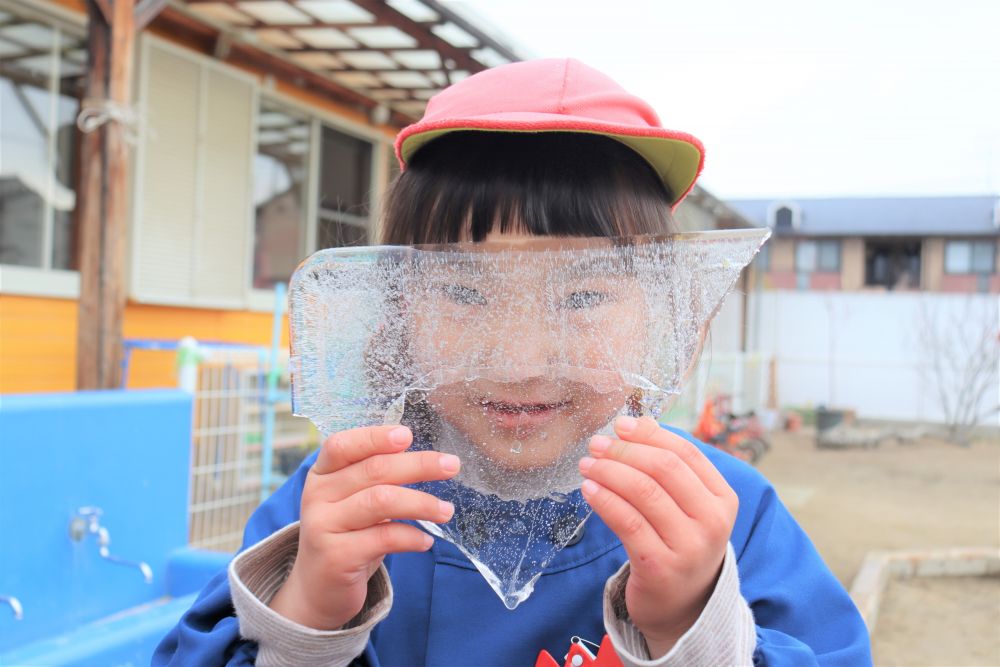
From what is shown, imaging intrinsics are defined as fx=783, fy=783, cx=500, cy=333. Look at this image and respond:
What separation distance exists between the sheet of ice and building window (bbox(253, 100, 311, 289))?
5.75 metres

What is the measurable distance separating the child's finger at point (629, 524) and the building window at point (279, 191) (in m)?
6.04

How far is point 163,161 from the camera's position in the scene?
5.34 m

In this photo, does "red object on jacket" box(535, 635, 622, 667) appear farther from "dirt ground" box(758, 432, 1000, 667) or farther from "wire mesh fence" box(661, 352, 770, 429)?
"wire mesh fence" box(661, 352, 770, 429)

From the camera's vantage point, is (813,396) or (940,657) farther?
(813,396)

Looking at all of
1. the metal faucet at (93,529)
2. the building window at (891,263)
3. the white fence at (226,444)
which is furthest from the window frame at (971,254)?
the metal faucet at (93,529)

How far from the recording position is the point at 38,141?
4.67 meters

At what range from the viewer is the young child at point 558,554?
87 centimetres

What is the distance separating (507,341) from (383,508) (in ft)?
0.84

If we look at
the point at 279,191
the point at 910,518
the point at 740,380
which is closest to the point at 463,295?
the point at 279,191

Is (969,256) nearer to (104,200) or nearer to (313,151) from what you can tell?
(313,151)

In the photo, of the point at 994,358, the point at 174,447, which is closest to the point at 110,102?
the point at 174,447

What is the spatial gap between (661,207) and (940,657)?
360 centimetres

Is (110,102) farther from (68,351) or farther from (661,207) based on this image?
(661,207)

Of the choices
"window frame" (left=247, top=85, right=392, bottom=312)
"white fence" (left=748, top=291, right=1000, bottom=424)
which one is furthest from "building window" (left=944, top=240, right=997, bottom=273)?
"window frame" (left=247, top=85, right=392, bottom=312)
